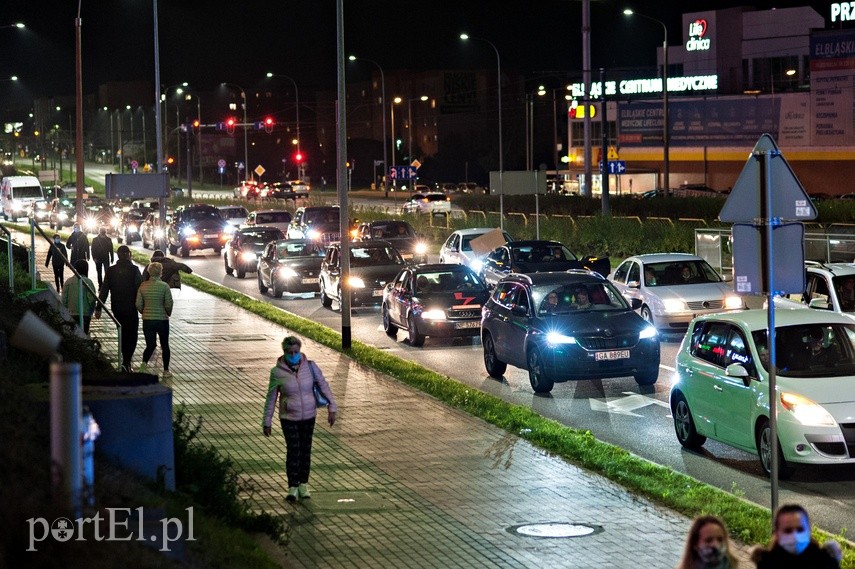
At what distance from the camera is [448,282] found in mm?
25797

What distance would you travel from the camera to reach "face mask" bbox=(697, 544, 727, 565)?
6719 mm

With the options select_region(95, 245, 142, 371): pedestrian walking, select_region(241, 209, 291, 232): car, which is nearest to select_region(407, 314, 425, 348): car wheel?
select_region(95, 245, 142, 371): pedestrian walking

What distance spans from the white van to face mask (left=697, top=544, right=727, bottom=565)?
81328 mm

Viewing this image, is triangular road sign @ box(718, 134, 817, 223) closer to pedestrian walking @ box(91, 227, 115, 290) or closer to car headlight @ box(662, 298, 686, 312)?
car headlight @ box(662, 298, 686, 312)

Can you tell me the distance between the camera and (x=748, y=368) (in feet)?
43.8

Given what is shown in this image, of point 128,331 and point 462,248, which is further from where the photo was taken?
point 462,248

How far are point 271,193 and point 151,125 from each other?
97.9m

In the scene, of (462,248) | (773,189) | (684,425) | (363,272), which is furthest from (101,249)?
(773,189)

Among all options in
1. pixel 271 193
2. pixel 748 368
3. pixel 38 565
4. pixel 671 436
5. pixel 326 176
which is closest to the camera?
pixel 38 565

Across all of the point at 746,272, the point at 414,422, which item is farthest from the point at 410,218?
the point at 746,272

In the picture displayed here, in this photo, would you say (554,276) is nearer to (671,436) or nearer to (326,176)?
(671,436)

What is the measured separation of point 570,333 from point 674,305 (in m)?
7.23

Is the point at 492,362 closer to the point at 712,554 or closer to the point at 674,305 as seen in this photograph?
the point at 674,305

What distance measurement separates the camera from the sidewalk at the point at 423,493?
10188mm
